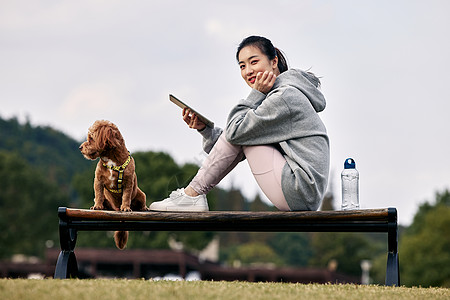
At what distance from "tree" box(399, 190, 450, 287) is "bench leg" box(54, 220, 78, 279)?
5602cm

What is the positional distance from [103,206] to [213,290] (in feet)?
6.01

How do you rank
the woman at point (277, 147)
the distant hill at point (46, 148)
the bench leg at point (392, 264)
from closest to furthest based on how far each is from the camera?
1. the bench leg at point (392, 264)
2. the woman at point (277, 147)
3. the distant hill at point (46, 148)

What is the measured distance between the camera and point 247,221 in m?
6.00

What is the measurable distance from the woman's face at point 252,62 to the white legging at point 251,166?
0.76 meters

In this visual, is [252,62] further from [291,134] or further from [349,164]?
[349,164]

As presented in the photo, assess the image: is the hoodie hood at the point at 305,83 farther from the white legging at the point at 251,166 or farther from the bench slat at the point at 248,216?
the bench slat at the point at 248,216

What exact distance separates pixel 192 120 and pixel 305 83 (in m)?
1.16

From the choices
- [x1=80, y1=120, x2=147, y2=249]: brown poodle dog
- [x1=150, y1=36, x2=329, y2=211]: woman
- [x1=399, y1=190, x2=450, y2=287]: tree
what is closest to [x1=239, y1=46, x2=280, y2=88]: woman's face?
[x1=150, y1=36, x2=329, y2=211]: woman

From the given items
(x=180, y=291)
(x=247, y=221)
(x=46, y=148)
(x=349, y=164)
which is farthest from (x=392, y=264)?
(x=46, y=148)

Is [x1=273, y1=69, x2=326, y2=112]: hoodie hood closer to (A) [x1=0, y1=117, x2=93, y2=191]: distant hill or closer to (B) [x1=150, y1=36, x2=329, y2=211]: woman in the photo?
(B) [x1=150, y1=36, x2=329, y2=211]: woman

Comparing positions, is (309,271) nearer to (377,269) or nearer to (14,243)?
(377,269)

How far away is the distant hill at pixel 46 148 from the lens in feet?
365

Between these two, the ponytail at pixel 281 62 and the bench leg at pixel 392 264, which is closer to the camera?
the bench leg at pixel 392 264

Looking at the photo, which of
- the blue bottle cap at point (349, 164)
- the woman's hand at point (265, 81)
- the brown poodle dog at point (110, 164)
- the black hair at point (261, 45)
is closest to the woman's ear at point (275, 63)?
the black hair at point (261, 45)
